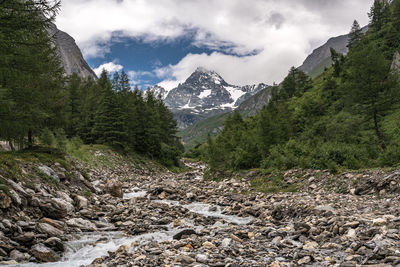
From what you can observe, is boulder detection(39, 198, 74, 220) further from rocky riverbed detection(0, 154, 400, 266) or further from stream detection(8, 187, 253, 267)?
stream detection(8, 187, 253, 267)

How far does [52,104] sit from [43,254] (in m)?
18.1

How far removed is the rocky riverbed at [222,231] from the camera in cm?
734

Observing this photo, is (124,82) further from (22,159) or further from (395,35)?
(395,35)

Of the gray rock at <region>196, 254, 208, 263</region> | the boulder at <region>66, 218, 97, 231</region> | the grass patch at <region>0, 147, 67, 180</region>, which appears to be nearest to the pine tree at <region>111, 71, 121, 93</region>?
the grass patch at <region>0, 147, 67, 180</region>

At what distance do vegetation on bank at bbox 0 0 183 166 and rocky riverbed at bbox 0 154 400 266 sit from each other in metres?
5.18

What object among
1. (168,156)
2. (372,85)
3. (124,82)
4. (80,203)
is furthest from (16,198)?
(124,82)

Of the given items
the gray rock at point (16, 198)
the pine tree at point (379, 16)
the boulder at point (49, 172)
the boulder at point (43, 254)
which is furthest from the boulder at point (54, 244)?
the pine tree at point (379, 16)

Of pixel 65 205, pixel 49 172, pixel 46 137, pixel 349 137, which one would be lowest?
pixel 65 205

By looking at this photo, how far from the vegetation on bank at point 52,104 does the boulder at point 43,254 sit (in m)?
5.46

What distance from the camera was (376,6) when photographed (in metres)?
84.8

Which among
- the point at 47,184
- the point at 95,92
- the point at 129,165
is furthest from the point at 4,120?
the point at 95,92

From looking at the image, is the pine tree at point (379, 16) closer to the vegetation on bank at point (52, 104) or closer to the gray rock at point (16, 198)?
the vegetation on bank at point (52, 104)

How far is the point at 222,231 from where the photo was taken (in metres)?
10.9

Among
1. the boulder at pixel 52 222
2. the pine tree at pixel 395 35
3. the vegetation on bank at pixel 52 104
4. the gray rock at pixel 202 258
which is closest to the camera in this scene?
the gray rock at pixel 202 258
